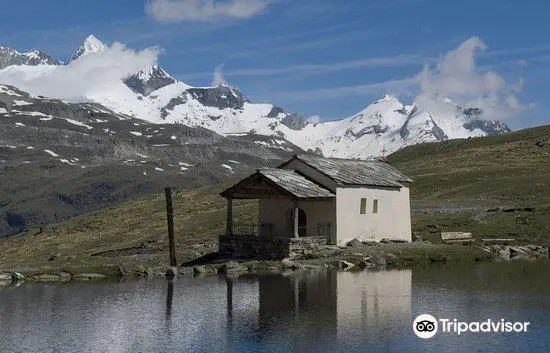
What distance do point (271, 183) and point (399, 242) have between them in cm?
1379

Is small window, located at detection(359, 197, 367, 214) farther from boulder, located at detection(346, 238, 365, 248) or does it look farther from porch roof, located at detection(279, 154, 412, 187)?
boulder, located at detection(346, 238, 365, 248)

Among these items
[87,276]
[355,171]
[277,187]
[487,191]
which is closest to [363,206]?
[355,171]

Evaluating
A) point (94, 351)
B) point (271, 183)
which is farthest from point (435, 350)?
point (271, 183)

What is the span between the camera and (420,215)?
89.4 metres

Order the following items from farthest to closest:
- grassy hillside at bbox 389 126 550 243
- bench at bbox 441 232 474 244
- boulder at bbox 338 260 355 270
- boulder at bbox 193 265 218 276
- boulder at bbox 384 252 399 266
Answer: grassy hillside at bbox 389 126 550 243
bench at bbox 441 232 474 244
boulder at bbox 384 252 399 266
boulder at bbox 338 260 355 270
boulder at bbox 193 265 218 276

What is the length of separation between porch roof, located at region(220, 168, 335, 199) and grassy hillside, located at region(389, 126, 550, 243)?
15.1 m

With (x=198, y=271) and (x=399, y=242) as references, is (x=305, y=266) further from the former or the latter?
(x=399, y=242)

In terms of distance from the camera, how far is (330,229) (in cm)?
6656

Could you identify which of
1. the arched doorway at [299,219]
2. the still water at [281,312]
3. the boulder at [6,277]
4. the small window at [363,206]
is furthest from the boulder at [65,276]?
the small window at [363,206]

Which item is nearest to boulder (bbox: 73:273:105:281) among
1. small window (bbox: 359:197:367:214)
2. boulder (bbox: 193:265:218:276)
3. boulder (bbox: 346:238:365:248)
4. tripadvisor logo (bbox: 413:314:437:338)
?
boulder (bbox: 193:265:218:276)

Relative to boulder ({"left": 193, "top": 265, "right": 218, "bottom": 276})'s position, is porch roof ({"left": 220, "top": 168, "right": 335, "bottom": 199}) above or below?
above

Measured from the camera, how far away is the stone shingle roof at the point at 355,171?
223 ft

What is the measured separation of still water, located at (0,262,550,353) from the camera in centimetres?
3281

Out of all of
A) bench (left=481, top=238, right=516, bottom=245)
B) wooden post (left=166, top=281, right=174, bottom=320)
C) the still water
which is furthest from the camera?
bench (left=481, top=238, right=516, bottom=245)
